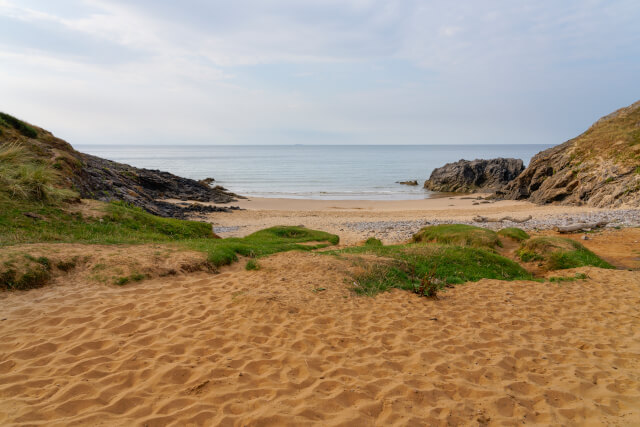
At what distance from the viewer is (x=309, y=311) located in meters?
6.63

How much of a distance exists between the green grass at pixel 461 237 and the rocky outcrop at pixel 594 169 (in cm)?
1703

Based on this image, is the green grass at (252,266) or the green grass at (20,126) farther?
the green grass at (20,126)

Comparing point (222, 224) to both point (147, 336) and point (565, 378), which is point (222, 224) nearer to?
point (147, 336)

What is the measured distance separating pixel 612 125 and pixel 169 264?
38868mm

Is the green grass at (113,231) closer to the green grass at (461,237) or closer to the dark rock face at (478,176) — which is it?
the green grass at (461,237)

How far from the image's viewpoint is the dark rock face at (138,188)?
1584cm

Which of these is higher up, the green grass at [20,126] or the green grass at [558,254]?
the green grass at [20,126]

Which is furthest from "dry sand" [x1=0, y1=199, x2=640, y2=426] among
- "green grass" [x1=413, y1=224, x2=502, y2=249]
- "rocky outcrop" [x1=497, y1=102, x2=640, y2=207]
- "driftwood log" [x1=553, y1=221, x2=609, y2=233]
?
"rocky outcrop" [x1=497, y1=102, x2=640, y2=207]

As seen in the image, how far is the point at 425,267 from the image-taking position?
9.43 m

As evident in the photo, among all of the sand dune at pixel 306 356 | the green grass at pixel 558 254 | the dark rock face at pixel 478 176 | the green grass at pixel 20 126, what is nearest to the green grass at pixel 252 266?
the sand dune at pixel 306 356


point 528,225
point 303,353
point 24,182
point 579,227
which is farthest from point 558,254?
point 24,182

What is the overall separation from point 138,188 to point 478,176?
4214 cm

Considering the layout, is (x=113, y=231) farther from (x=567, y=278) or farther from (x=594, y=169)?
(x=594, y=169)

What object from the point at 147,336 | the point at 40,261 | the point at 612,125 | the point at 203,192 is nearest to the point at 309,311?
the point at 147,336
